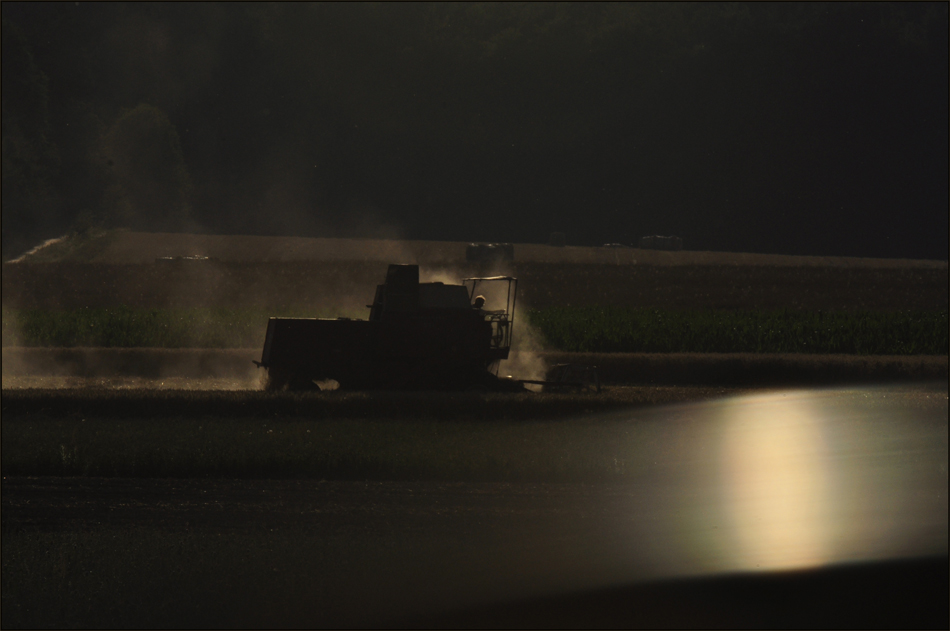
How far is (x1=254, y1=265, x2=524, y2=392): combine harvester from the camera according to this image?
61.8 ft

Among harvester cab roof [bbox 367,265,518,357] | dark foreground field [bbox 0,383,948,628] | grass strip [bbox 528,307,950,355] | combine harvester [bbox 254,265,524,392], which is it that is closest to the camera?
dark foreground field [bbox 0,383,948,628]

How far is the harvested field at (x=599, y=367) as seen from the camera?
2364cm

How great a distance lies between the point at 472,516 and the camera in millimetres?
10039

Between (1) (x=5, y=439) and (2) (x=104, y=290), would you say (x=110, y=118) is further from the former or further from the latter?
(1) (x=5, y=439)

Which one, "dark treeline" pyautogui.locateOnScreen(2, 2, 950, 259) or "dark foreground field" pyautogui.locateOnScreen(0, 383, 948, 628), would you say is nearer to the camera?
"dark foreground field" pyautogui.locateOnScreen(0, 383, 948, 628)

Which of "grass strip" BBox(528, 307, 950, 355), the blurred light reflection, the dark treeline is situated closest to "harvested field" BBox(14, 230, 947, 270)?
the dark treeline

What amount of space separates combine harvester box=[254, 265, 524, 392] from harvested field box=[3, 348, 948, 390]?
12.6ft

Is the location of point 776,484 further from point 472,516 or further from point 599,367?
point 599,367

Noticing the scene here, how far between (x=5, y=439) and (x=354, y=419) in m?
5.16

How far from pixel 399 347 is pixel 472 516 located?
9.10m

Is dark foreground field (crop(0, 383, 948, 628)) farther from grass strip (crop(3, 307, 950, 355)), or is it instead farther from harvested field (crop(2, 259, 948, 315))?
harvested field (crop(2, 259, 948, 315))

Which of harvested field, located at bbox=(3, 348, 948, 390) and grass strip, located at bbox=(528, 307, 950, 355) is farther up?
grass strip, located at bbox=(528, 307, 950, 355)

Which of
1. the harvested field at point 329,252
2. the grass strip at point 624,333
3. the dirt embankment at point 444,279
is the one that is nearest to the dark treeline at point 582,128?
the harvested field at point 329,252

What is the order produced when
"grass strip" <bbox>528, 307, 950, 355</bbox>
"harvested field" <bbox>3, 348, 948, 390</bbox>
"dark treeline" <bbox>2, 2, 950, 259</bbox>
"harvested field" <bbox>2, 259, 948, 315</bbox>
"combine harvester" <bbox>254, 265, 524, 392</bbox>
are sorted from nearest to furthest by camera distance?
"combine harvester" <bbox>254, 265, 524, 392</bbox>
"harvested field" <bbox>3, 348, 948, 390</bbox>
"grass strip" <bbox>528, 307, 950, 355</bbox>
"harvested field" <bbox>2, 259, 948, 315</bbox>
"dark treeline" <bbox>2, 2, 950, 259</bbox>
